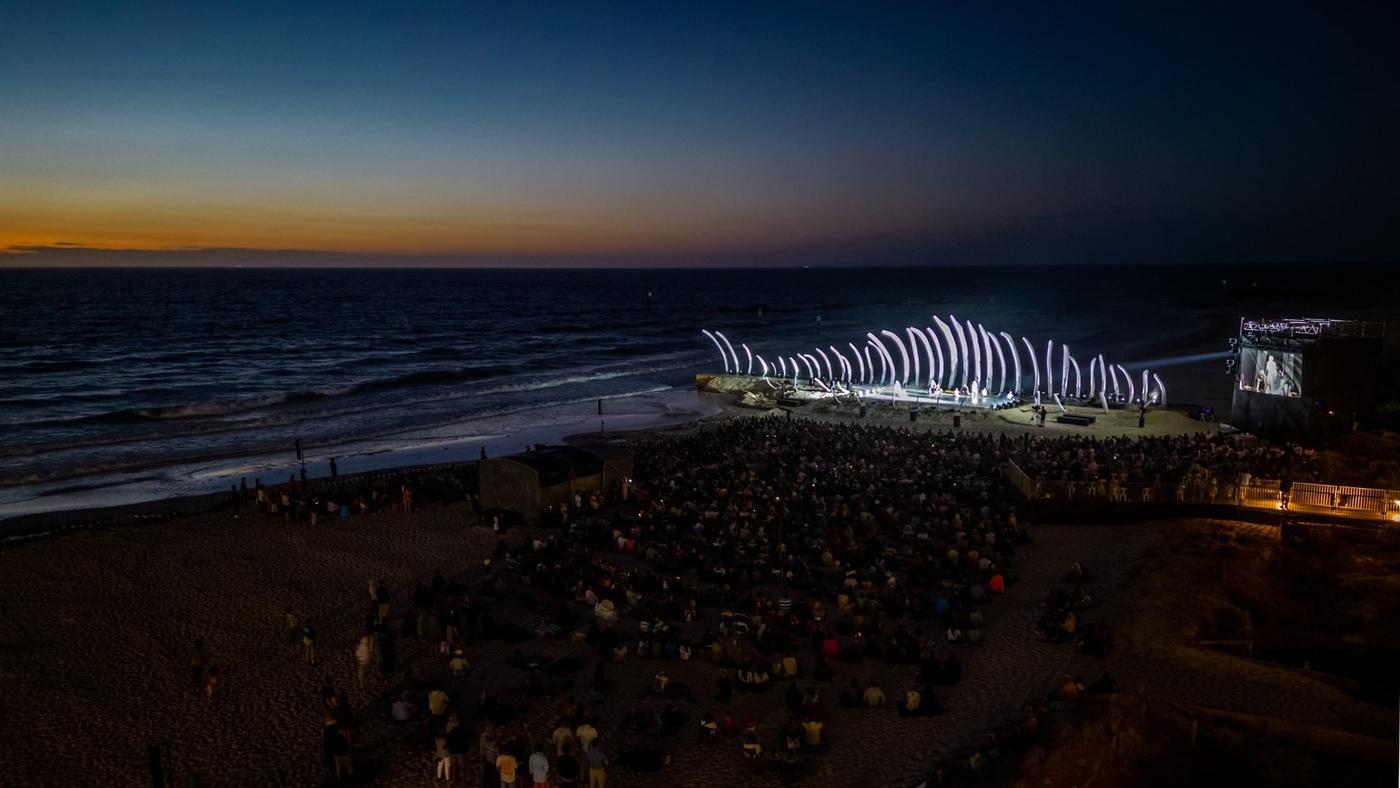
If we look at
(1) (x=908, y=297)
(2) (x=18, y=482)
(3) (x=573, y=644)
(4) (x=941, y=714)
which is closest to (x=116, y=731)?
(3) (x=573, y=644)

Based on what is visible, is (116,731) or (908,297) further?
(908,297)

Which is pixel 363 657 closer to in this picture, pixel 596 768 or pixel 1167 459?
pixel 596 768

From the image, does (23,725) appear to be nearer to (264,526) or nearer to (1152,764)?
(264,526)

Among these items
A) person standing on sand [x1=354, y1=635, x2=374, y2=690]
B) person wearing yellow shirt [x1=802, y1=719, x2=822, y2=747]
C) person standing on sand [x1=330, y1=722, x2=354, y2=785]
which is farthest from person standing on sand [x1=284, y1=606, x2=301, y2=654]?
person wearing yellow shirt [x1=802, y1=719, x2=822, y2=747]

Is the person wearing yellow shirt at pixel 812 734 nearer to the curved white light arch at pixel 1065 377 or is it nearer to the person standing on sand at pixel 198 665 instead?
the person standing on sand at pixel 198 665

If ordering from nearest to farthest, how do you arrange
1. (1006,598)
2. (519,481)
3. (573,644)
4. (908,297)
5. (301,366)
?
1. (573,644)
2. (1006,598)
3. (519,481)
4. (301,366)
5. (908,297)

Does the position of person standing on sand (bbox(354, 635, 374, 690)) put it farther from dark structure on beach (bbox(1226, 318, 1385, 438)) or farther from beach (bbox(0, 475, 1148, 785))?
dark structure on beach (bbox(1226, 318, 1385, 438))

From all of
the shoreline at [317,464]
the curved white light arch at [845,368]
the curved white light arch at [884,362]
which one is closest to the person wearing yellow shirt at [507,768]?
the shoreline at [317,464]
